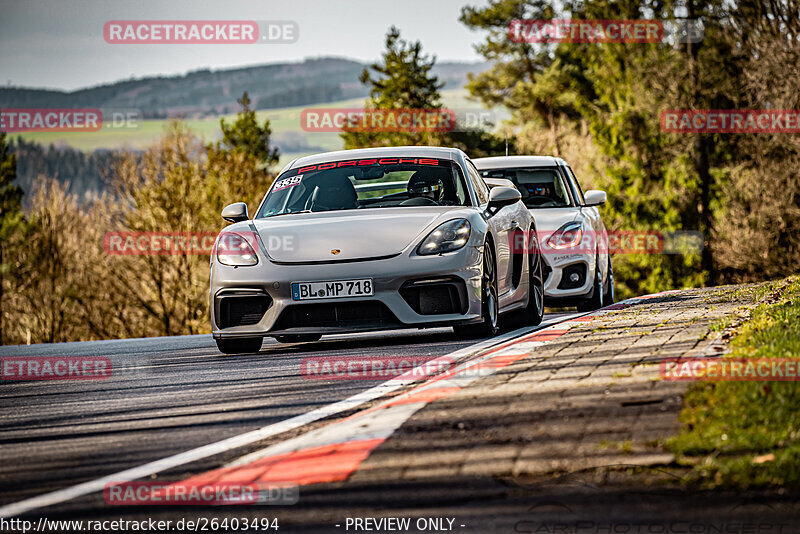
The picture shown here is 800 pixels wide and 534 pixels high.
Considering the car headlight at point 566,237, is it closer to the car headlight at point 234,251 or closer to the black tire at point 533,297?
the black tire at point 533,297

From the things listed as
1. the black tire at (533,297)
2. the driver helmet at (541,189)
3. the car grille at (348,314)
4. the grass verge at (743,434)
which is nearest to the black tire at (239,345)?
the car grille at (348,314)

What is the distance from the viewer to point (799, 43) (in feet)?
111

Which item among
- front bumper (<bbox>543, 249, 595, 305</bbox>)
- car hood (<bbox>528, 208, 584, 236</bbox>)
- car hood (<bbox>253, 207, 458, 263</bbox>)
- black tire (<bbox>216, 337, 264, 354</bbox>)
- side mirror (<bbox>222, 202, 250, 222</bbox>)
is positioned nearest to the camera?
car hood (<bbox>253, 207, 458, 263</bbox>)

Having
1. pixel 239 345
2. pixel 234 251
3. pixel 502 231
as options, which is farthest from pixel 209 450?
pixel 502 231

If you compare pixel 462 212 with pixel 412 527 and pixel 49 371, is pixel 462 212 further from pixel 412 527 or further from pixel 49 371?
pixel 412 527

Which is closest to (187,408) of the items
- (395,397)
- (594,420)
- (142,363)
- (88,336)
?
(395,397)

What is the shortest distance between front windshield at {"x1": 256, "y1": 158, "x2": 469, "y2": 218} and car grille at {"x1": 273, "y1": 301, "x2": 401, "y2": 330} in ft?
4.24

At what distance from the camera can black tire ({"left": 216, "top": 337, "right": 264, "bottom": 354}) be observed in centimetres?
959

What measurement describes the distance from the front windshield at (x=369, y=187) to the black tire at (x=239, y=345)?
44.0 inches

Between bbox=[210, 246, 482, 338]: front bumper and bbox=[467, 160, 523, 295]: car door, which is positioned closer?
bbox=[210, 246, 482, 338]: front bumper

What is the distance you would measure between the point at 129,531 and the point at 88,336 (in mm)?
50878

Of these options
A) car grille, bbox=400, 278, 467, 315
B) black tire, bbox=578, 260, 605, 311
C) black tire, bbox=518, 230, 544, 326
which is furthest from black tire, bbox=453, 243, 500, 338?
black tire, bbox=578, 260, 605, 311

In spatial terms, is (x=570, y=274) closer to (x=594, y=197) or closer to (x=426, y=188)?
(x=594, y=197)

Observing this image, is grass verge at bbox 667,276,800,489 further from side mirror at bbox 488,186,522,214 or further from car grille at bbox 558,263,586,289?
car grille at bbox 558,263,586,289
